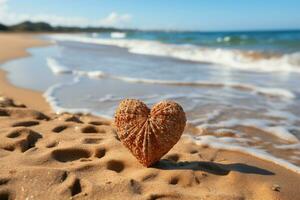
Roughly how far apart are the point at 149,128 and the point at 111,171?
1.39ft

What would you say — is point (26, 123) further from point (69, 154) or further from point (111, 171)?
point (111, 171)

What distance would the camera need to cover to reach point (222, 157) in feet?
11.9

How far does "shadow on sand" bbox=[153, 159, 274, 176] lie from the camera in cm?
309

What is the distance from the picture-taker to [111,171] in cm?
293

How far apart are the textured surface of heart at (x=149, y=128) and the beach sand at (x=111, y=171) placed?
154 mm

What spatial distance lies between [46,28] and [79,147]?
299 feet

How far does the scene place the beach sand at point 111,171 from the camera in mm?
2602

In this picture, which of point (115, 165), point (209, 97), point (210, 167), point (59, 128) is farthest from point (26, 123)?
point (209, 97)

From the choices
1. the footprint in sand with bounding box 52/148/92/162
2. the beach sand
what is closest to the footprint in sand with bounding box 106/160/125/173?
the beach sand

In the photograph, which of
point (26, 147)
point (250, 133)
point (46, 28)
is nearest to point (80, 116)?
point (26, 147)

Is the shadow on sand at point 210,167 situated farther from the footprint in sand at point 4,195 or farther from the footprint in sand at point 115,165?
the footprint in sand at point 4,195

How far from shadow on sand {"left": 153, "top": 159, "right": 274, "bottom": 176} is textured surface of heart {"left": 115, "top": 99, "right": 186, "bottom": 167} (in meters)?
0.14

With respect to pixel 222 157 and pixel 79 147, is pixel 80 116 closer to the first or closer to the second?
pixel 79 147

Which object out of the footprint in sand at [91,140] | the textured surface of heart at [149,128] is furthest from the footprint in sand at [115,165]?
the footprint in sand at [91,140]
